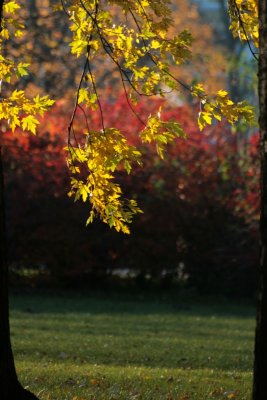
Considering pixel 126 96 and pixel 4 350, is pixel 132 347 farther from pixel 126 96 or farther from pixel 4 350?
pixel 4 350

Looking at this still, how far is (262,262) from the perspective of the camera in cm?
670

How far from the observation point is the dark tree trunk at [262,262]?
21.9 ft

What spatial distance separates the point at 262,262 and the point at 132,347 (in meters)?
7.30

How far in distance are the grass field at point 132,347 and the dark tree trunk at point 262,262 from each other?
6.80 feet

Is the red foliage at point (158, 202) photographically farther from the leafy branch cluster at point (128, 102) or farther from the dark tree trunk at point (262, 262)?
the dark tree trunk at point (262, 262)

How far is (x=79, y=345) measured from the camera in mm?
13742

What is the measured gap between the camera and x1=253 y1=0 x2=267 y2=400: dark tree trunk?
263 inches

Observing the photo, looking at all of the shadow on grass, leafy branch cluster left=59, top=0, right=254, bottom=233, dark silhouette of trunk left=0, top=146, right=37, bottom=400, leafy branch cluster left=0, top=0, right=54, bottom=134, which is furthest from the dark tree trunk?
the shadow on grass

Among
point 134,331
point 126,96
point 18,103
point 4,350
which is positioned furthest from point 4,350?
point 134,331

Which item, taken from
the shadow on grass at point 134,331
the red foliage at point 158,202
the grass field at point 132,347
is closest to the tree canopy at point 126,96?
the grass field at point 132,347

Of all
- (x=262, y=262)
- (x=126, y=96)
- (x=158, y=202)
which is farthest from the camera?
(x=158, y=202)

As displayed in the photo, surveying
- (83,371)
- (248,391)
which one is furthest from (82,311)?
(248,391)

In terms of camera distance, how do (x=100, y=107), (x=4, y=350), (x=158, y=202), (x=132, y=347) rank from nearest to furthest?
(x=4, y=350), (x=100, y=107), (x=132, y=347), (x=158, y=202)

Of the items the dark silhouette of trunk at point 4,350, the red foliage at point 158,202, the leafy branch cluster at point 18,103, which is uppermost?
the red foliage at point 158,202
